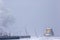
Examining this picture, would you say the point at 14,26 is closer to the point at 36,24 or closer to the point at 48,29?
the point at 36,24

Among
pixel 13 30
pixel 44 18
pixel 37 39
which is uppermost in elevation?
pixel 44 18

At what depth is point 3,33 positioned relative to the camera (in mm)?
3148

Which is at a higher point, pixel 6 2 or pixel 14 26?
pixel 6 2

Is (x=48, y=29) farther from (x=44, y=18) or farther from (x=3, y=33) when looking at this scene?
(x=3, y=33)

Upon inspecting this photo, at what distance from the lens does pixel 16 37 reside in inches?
126

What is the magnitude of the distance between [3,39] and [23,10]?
2.20 ft

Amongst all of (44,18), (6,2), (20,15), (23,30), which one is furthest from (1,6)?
(44,18)

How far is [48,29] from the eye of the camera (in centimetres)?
319

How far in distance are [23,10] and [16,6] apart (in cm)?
15

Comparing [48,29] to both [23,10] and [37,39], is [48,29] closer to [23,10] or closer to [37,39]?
[37,39]

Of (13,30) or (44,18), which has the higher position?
(44,18)

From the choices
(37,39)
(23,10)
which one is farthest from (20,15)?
(37,39)

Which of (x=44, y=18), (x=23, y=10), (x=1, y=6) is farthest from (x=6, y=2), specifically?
(x=44, y=18)

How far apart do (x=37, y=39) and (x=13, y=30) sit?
19.1 inches
